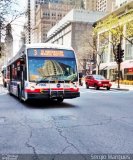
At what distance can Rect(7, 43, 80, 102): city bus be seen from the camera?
1537cm

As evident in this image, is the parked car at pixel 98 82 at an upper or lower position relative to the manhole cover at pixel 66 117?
upper

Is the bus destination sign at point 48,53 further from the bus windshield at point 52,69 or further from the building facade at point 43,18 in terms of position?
the building facade at point 43,18

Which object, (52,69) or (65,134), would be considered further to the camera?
(52,69)

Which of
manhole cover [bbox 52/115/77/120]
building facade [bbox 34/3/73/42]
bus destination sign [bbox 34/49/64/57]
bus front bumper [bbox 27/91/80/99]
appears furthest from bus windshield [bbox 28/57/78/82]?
manhole cover [bbox 52/115/77/120]

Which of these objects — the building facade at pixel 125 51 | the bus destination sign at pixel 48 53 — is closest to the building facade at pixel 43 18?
the bus destination sign at pixel 48 53

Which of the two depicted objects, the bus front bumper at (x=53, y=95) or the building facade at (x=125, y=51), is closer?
the bus front bumper at (x=53, y=95)

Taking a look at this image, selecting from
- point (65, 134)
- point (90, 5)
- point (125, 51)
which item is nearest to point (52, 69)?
point (65, 134)

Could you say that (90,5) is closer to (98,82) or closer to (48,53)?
(98,82)

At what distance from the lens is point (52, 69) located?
51.4 ft

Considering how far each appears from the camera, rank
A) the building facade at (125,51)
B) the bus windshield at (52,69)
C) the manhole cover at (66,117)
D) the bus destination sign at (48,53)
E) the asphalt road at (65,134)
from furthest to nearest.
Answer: the building facade at (125,51), the bus destination sign at (48,53), the bus windshield at (52,69), the manhole cover at (66,117), the asphalt road at (65,134)

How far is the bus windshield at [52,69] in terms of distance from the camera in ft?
50.6

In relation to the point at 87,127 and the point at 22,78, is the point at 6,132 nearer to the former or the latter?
the point at 87,127

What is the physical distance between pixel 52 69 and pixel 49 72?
0.78 ft

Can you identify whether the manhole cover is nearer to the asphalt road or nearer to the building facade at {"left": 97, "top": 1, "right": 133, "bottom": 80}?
the asphalt road
